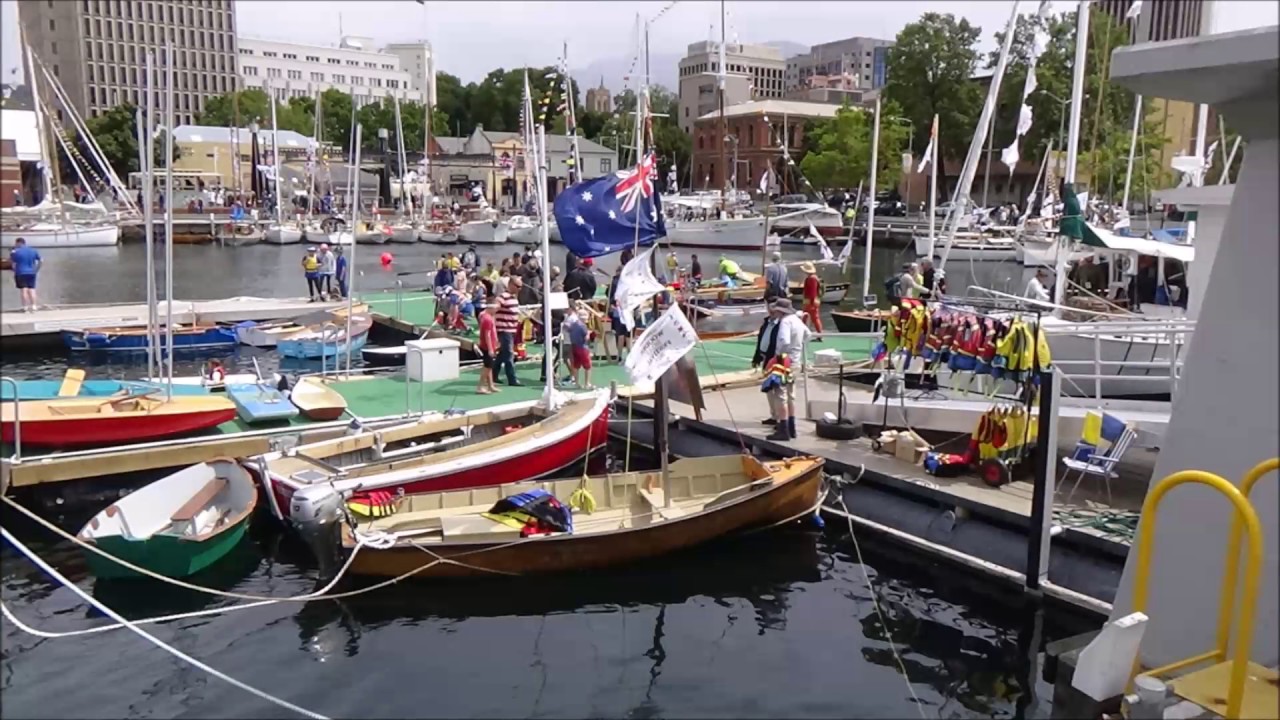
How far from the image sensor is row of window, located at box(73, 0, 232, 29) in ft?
334

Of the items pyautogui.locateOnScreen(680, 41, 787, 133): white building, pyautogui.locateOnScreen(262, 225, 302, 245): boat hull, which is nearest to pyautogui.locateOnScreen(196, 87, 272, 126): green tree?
pyautogui.locateOnScreen(680, 41, 787, 133): white building

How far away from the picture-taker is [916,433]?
1568 cm

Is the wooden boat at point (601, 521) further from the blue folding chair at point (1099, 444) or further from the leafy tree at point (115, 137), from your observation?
the leafy tree at point (115, 137)

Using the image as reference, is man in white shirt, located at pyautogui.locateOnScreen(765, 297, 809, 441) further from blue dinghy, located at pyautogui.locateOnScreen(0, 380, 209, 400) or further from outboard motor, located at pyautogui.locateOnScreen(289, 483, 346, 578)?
blue dinghy, located at pyautogui.locateOnScreen(0, 380, 209, 400)

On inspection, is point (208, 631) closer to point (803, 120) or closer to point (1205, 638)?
point (1205, 638)

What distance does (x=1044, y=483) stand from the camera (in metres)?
11.1

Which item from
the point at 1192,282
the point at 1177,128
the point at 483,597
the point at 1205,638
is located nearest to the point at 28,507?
the point at 483,597

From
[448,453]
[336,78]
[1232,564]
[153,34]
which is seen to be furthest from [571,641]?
[336,78]

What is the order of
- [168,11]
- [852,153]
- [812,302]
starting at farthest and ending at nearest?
[168,11]
[852,153]
[812,302]

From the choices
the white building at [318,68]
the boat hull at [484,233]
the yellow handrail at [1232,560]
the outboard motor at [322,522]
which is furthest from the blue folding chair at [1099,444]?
the white building at [318,68]

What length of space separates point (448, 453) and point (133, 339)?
14735mm

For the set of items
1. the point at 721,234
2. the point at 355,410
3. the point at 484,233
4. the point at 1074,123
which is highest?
the point at 1074,123

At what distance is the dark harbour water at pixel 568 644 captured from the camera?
9469 millimetres

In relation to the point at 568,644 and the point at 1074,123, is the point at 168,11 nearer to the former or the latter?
the point at 1074,123
